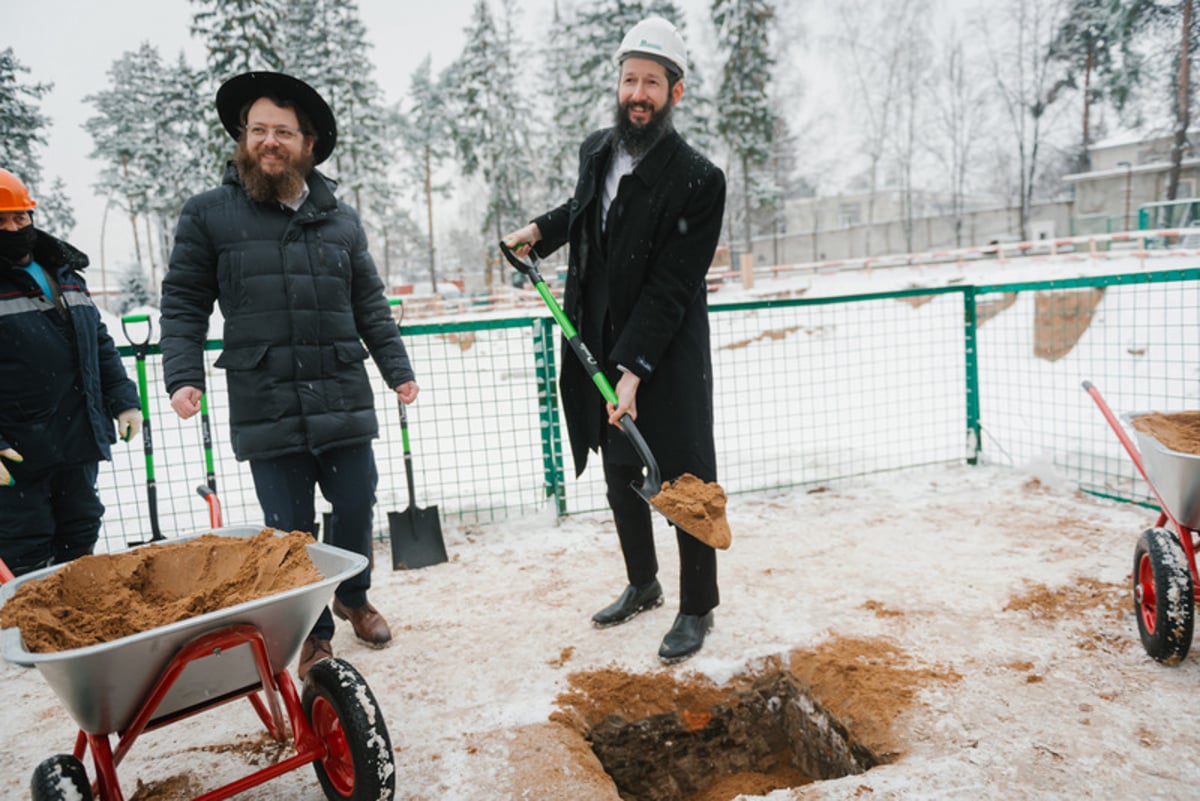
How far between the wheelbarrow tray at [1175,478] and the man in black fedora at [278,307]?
9.22 feet

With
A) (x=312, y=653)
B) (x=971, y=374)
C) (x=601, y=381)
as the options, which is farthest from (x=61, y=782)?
(x=971, y=374)

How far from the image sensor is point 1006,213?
1351 inches

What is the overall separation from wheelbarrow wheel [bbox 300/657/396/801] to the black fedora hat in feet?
6.13

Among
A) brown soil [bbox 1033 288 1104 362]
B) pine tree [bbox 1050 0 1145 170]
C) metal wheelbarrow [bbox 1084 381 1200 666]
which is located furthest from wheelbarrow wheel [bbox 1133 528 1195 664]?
pine tree [bbox 1050 0 1145 170]

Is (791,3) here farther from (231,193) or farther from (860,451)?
(231,193)

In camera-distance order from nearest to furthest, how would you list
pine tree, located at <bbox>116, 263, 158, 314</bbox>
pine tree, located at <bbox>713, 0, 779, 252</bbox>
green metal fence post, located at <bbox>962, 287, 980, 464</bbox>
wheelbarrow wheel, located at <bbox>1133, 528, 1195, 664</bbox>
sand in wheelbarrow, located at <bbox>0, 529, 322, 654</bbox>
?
sand in wheelbarrow, located at <bbox>0, 529, 322, 654</bbox>
wheelbarrow wheel, located at <bbox>1133, 528, 1195, 664</bbox>
green metal fence post, located at <bbox>962, 287, 980, 464</bbox>
pine tree, located at <bbox>116, 263, 158, 314</bbox>
pine tree, located at <bbox>713, 0, 779, 252</bbox>

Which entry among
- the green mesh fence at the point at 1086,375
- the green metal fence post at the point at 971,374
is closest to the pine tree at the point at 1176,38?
the green mesh fence at the point at 1086,375

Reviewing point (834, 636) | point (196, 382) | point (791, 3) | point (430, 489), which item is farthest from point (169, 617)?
point (791, 3)

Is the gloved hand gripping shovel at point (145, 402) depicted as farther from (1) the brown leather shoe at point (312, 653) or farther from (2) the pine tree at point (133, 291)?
(2) the pine tree at point (133, 291)

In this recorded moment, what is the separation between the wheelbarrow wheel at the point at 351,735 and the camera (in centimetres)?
180

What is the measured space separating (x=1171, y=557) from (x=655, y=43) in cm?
249

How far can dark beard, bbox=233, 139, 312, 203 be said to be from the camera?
2656 millimetres

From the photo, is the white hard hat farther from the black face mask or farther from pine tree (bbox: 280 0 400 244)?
pine tree (bbox: 280 0 400 244)

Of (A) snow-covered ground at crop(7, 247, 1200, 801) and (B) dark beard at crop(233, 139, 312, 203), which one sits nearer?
(A) snow-covered ground at crop(7, 247, 1200, 801)
